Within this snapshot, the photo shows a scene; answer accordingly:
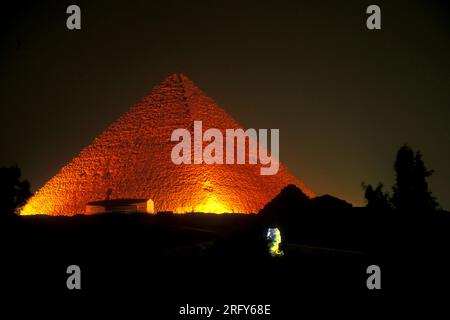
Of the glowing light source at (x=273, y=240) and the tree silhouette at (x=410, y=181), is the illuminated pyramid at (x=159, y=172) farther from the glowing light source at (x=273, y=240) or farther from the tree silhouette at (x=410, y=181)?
the glowing light source at (x=273, y=240)

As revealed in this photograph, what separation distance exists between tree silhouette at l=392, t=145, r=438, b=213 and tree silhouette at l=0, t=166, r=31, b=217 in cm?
2520

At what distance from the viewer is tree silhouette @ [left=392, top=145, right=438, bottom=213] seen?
1486 inches

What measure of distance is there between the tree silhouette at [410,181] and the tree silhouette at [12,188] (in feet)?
82.7

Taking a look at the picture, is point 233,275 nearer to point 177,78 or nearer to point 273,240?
point 273,240

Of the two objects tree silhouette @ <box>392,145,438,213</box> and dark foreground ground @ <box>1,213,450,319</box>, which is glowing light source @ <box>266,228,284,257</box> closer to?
dark foreground ground @ <box>1,213,450,319</box>

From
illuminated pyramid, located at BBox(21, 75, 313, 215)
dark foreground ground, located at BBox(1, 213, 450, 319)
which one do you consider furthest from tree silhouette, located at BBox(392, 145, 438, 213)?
dark foreground ground, located at BBox(1, 213, 450, 319)

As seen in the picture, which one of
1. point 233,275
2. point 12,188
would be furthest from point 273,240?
point 12,188

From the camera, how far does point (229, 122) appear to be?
6253cm

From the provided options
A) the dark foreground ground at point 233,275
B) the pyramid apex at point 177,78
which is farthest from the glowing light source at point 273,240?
the pyramid apex at point 177,78

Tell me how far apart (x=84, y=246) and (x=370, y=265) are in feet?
31.4

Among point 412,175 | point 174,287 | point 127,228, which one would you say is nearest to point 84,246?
point 127,228

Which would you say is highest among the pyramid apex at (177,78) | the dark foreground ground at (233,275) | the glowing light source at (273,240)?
the pyramid apex at (177,78)

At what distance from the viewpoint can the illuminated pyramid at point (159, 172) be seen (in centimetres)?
4979
